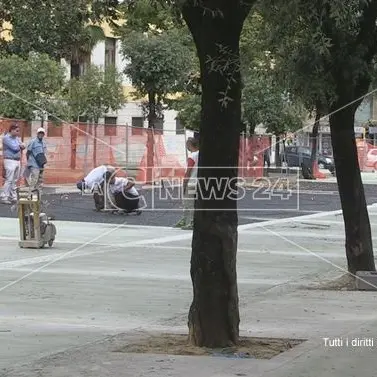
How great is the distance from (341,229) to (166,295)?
370 inches

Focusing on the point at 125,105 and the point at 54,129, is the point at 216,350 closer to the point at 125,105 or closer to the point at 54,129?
the point at 54,129

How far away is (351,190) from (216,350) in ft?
15.4

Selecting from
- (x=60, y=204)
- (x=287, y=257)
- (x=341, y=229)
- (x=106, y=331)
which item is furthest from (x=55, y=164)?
(x=106, y=331)

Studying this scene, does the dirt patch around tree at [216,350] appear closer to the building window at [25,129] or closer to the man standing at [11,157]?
the man standing at [11,157]

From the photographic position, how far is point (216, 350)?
6730 mm

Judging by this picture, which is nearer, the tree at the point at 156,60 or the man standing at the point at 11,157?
the man standing at the point at 11,157

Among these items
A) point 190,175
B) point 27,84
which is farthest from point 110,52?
point 190,175

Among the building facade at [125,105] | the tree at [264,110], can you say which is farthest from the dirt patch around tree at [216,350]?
the building facade at [125,105]

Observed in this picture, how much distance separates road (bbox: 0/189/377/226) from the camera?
18.7 m

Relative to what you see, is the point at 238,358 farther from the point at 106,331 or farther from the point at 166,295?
the point at 166,295

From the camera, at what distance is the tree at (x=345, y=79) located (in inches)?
402

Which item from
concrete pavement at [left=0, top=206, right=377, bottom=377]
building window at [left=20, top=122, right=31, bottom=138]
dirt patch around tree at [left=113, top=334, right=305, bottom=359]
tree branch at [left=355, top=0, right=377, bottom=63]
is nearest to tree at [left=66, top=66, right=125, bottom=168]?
building window at [left=20, top=122, right=31, bottom=138]

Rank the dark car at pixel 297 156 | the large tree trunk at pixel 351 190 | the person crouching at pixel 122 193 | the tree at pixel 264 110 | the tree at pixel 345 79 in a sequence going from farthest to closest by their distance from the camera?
the dark car at pixel 297 156, the tree at pixel 264 110, the person crouching at pixel 122 193, the large tree trunk at pixel 351 190, the tree at pixel 345 79

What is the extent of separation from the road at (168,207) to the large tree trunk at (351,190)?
24.4 feet
